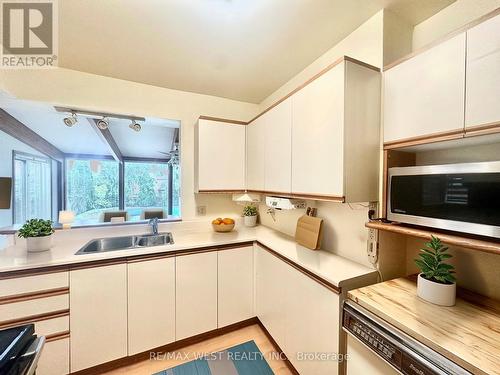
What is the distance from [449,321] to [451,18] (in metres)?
1.59

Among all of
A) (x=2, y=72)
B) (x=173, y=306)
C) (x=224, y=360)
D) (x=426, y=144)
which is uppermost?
A: (x=2, y=72)

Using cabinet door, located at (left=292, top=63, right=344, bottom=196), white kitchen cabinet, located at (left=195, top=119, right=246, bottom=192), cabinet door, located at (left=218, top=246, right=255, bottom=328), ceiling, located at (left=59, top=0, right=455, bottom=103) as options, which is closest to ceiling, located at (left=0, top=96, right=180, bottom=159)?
white kitchen cabinet, located at (left=195, top=119, right=246, bottom=192)

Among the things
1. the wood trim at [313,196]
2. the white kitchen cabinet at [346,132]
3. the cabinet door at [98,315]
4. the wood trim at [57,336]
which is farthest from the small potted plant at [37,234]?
the white kitchen cabinet at [346,132]

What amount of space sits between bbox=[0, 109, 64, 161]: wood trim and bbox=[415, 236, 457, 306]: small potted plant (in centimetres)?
423

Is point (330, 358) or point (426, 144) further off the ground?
point (426, 144)

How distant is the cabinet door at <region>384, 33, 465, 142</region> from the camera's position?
2.99 ft

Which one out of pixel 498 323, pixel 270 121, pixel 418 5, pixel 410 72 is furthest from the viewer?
pixel 270 121

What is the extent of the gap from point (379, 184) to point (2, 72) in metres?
3.10

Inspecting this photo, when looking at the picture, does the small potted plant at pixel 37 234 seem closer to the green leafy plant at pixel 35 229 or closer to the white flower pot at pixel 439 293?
the green leafy plant at pixel 35 229

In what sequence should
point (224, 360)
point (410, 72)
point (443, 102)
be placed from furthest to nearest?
point (224, 360)
point (410, 72)
point (443, 102)

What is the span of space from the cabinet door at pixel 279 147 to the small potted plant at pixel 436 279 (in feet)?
3.07

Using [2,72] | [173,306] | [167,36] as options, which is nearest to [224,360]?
[173,306]

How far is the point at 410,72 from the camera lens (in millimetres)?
1103

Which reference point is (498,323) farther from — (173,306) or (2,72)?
(2,72)
